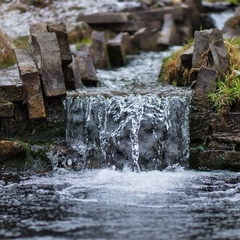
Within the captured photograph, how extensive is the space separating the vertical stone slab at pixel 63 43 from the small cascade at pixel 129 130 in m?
0.55

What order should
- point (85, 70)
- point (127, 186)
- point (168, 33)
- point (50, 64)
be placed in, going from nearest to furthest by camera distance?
1. point (127, 186)
2. point (50, 64)
3. point (85, 70)
4. point (168, 33)

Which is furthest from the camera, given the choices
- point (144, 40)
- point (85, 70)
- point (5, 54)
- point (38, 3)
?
point (38, 3)

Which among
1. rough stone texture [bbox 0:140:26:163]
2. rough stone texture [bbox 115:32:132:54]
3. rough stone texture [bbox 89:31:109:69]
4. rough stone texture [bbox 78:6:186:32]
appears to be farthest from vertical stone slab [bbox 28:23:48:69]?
rough stone texture [bbox 78:6:186:32]

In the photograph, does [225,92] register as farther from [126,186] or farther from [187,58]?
[126,186]

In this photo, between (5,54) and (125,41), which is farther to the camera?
(125,41)

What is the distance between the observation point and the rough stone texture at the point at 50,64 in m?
8.33

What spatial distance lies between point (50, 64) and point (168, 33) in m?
6.55

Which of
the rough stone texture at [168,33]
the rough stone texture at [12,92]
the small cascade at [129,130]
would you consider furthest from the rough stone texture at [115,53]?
the rough stone texture at [12,92]

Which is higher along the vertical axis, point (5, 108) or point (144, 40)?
point (5, 108)

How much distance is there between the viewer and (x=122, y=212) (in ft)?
19.7

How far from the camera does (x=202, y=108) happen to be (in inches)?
330

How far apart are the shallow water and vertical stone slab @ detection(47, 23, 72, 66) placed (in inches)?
63.1

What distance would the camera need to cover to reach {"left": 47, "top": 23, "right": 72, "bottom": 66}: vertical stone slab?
8734 mm

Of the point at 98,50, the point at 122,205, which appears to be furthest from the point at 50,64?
the point at 98,50
